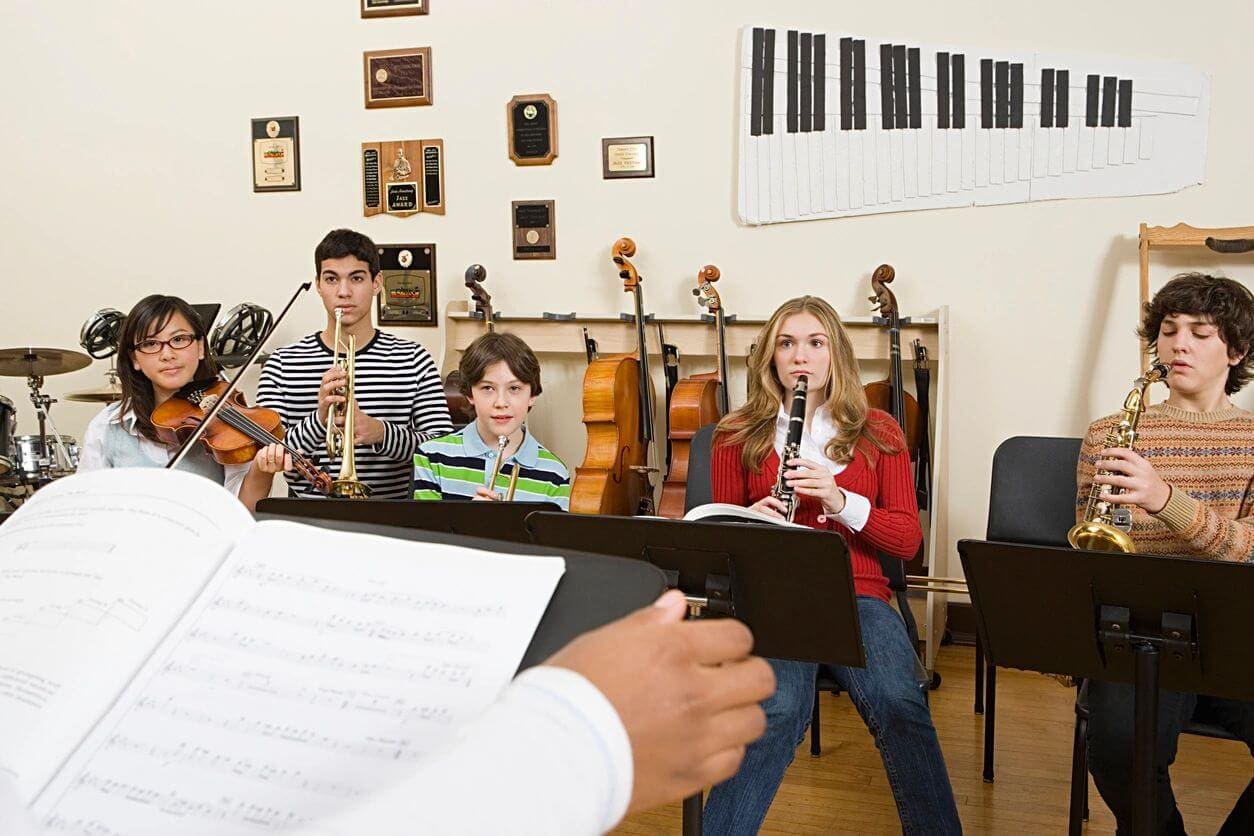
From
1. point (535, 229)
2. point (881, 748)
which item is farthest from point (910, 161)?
point (881, 748)

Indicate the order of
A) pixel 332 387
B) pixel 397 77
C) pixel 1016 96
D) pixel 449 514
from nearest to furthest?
pixel 449 514 < pixel 332 387 < pixel 1016 96 < pixel 397 77

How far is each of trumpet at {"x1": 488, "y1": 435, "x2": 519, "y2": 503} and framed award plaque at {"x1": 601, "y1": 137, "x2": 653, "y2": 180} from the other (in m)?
1.68

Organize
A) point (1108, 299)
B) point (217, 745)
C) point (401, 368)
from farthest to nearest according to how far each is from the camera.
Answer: point (1108, 299)
point (401, 368)
point (217, 745)

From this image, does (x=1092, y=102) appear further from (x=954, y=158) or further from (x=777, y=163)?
(x=777, y=163)

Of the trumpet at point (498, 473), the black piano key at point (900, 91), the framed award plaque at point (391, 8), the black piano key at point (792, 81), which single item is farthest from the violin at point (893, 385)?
the framed award plaque at point (391, 8)

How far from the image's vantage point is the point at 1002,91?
3.84 m

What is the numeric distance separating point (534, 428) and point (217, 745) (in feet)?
12.1

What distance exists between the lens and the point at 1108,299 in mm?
3789

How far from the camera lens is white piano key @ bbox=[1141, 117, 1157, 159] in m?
3.71

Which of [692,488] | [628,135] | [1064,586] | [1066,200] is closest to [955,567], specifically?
[1066,200]

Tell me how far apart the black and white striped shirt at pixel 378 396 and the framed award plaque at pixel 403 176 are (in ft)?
4.49

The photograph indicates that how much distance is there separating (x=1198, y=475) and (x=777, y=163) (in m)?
2.10

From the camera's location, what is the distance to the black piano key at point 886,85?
3.93 m

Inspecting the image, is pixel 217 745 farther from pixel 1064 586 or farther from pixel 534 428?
pixel 534 428
